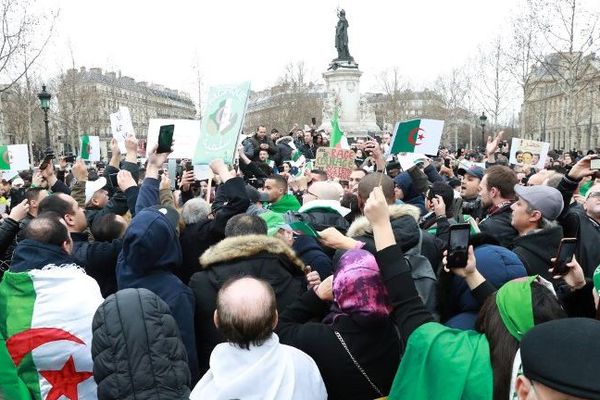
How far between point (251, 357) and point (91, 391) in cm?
130

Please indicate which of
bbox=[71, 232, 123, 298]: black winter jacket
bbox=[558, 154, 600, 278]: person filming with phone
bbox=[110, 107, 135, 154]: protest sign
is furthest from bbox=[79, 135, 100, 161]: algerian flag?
bbox=[558, 154, 600, 278]: person filming with phone

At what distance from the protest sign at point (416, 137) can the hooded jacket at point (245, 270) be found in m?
4.69

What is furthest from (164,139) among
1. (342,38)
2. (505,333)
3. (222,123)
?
(342,38)

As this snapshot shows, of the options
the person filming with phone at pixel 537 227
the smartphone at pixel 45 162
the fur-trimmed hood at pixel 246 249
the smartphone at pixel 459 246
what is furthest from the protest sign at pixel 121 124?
the smartphone at pixel 459 246

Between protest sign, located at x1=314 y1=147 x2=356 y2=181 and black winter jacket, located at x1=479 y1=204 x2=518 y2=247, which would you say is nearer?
black winter jacket, located at x1=479 y1=204 x2=518 y2=247

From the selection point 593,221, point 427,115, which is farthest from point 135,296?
point 427,115

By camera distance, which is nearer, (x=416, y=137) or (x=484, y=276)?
(x=484, y=276)

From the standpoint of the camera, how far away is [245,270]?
10.9 feet

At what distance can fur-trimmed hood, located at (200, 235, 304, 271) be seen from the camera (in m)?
3.39

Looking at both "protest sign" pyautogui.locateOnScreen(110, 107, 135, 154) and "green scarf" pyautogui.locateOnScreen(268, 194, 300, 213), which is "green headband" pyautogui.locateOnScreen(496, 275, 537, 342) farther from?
"protest sign" pyautogui.locateOnScreen(110, 107, 135, 154)

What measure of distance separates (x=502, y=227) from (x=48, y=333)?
3.52 meters

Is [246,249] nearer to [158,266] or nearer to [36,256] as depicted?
[158,266]

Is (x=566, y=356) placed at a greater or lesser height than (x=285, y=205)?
greater

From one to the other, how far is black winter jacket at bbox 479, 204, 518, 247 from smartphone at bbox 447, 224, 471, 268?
6.64 feet
